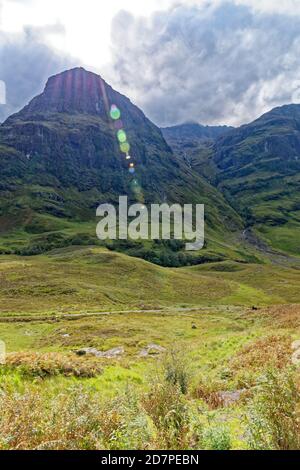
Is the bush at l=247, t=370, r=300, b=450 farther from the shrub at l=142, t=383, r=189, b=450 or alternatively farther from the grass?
the shrub at l=142, t=383, r=189, b=450

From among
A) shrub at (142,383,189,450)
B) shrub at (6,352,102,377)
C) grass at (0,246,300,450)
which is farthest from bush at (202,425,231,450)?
shrub at (6,352,102,377)

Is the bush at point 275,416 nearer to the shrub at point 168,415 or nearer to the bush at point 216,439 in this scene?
the bush at point 216,439

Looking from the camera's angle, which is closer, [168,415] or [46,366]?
[168,415]

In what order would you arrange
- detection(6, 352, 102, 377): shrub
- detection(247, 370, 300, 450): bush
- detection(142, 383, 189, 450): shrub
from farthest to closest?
detection(6, 352, 102, 377): shrub < detection(142, 383, 189, 450): shrub < detection(247, 370, 300, 450): bush

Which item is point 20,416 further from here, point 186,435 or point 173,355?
point 173,355

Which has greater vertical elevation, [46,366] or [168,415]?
[168,415]

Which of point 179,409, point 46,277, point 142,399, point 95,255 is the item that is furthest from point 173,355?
point 95,255

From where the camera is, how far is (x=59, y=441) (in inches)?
376

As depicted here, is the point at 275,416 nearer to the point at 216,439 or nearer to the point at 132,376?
the point at 216,439

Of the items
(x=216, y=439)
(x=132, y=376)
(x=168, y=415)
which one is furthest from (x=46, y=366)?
(x=216, y=439)

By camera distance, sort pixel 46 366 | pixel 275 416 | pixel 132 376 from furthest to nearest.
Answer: pixel 132 376 < pixel 46 366 < pixel 275 416

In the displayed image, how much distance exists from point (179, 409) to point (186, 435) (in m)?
1.26

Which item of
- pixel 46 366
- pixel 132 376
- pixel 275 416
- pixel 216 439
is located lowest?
pixel 132 376
